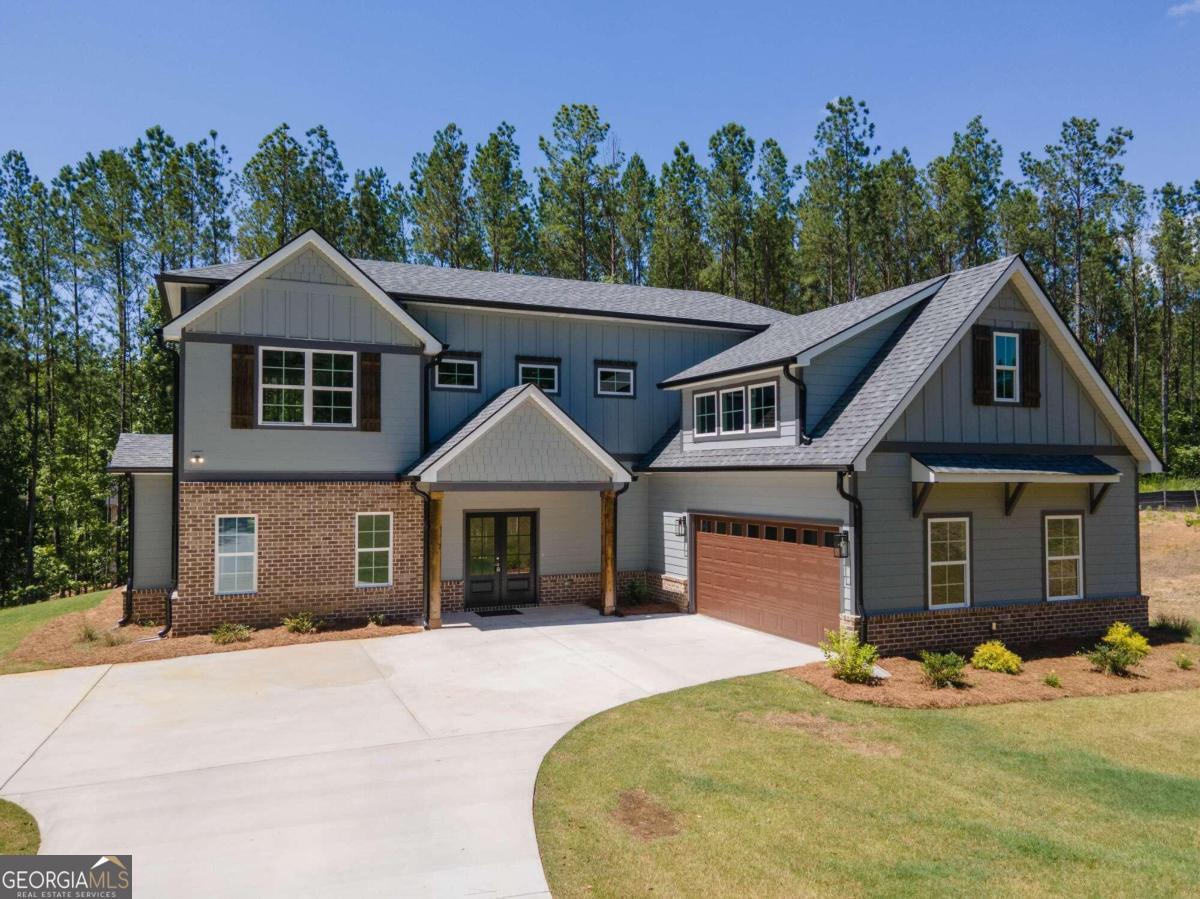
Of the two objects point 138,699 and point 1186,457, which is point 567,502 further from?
point 1186,457

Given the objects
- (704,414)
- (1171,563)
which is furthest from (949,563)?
(1171,563)

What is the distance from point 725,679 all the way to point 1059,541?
7817 mm

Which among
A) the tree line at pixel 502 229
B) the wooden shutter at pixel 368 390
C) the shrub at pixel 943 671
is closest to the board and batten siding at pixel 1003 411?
the shrub at pixel 943 671

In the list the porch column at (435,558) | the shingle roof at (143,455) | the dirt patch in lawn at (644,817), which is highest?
the shingle roof at (143,455)

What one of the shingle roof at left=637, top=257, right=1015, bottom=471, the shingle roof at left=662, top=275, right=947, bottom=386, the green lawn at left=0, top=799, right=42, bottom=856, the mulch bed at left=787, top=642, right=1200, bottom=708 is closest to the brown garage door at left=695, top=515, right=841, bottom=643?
the shingle roof at left=637, top=257, right=1015, bottom=471

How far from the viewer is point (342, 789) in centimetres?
Result: 772

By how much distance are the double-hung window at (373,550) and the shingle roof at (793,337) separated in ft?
24.8

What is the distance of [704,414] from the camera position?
18156 mm

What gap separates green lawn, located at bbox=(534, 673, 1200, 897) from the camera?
5.99 m

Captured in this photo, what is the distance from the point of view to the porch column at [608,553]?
17.6 meters

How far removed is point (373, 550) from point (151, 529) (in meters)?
4.91

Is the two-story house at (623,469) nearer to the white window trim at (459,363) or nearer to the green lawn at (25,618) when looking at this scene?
the white window trim at (459,363)

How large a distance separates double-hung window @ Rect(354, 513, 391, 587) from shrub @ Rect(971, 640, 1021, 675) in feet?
37.5

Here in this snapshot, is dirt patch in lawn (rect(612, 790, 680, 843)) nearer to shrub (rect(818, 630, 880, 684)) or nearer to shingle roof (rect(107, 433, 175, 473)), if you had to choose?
shrub (rect(818, 630, 880, 684))
